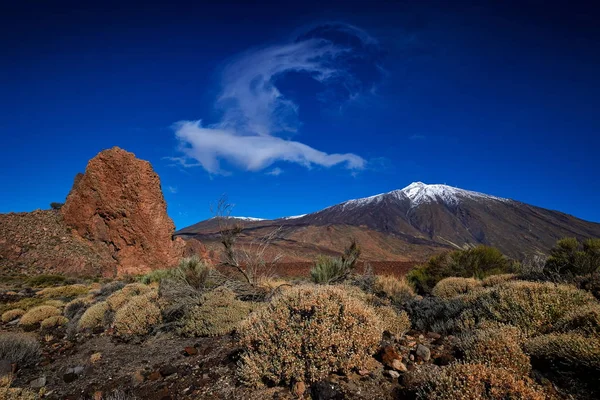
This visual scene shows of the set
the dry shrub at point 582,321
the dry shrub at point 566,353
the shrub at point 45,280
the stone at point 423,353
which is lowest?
the stone at point 423,353

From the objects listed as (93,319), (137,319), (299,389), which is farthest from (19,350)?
(299,389)

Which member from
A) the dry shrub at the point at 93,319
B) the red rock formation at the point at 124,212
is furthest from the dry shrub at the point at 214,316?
the red rock formation at the point at 124,212

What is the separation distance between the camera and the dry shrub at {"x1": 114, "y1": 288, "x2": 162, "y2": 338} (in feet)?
24.3

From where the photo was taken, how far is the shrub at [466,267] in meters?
13.1

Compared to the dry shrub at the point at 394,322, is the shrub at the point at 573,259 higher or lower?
higher

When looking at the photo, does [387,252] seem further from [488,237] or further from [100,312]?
[488,237]

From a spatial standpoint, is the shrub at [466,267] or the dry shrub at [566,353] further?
the shrub at [466,267]

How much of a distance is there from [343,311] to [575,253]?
9442mm

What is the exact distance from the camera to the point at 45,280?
20344mm

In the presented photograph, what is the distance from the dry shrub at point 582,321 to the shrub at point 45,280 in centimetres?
2458

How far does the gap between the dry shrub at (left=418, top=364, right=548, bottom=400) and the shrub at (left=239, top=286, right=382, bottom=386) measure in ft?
3.81

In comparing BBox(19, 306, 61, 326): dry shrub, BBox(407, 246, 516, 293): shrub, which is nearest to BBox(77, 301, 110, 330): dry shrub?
BBox(19, 306, 61, 326): dry shrub

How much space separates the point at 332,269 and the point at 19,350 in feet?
29.6

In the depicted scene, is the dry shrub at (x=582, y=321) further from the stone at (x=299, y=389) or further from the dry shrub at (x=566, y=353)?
the stone at (x=299, y=389)
